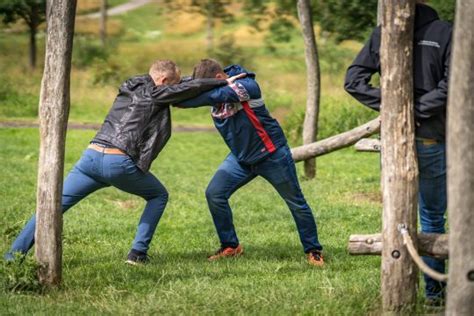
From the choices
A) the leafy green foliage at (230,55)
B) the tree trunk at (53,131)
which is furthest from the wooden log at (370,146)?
the leafy green foliage at (230,55)

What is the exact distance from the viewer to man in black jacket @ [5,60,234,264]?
8.09 metres

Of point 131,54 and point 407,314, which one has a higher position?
point 407,314

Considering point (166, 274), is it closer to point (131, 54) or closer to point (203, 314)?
point (203, 314)

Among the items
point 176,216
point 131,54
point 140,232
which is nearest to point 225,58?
point 131,54

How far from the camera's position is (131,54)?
126ft

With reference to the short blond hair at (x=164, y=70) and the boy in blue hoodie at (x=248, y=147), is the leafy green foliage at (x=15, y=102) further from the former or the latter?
the short blond hair at (x=164, y=70)

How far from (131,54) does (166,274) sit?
101 ft

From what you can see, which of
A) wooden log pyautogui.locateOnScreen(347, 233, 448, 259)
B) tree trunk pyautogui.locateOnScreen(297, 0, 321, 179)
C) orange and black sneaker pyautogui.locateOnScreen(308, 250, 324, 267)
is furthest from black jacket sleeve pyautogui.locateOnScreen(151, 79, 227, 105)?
tree trunk pyautogui.locateOnScreen(297, 0, 321, 179)

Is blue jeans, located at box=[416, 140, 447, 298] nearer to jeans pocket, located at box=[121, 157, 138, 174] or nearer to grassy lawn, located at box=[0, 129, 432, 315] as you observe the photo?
grassy lawn, located at box=[0, 129, 432, 315]

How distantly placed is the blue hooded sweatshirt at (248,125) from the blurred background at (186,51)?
8.44 meters

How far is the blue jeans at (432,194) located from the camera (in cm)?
664

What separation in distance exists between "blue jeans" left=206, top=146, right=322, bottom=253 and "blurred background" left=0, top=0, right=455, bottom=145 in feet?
27.5

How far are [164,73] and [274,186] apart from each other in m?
1.44

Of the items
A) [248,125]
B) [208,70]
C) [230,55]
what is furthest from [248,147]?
[230,55]
